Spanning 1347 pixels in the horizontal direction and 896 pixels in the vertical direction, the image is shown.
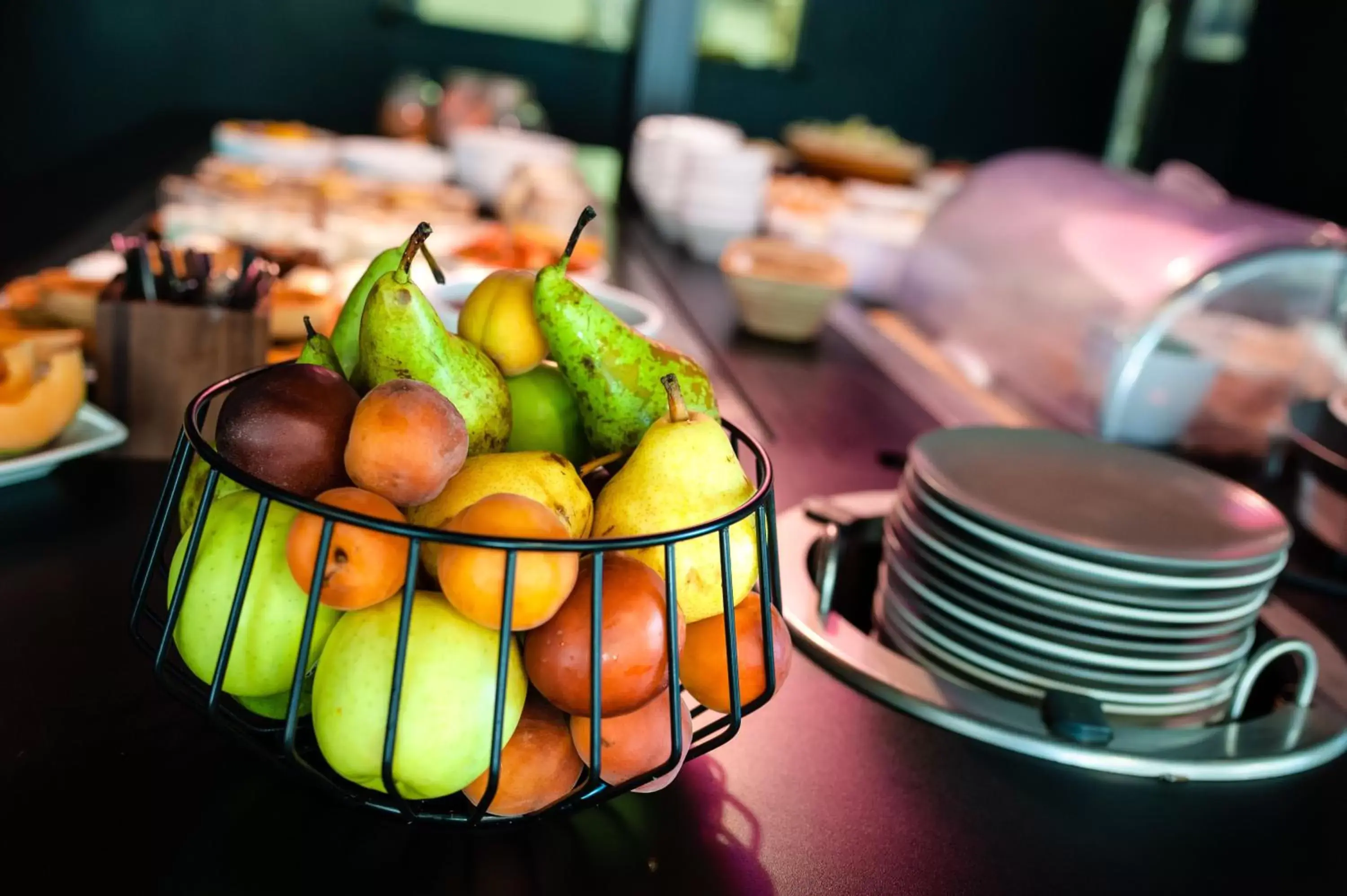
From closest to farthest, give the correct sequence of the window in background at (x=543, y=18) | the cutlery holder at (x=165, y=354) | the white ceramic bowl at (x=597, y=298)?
the cutlery holder at (x=165, y=354) → the white ceramic bowl at (x=597, y=298) → the window in background at (x=543, y=18)

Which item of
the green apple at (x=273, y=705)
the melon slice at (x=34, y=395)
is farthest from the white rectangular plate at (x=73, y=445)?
the green apple at (x=273, y=705)

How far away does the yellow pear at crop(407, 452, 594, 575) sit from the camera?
436 mm

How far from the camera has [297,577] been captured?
0.39m

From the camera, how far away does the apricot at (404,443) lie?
1.30ft

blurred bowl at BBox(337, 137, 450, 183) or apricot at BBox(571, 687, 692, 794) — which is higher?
blurred bowl at BBox(337, 137, 450, 183)

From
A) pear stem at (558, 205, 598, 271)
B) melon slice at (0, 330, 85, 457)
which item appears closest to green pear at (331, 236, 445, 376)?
pear stem at (558, 205, 598, 271)

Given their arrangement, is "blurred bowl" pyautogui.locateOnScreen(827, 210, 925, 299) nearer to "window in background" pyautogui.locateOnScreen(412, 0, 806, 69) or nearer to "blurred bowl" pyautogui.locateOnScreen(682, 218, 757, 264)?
"blurred bowl" pyautogui.locateOnScreen(682, 218, 757, 264)

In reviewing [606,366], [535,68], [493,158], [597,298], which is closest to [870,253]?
[493,158]

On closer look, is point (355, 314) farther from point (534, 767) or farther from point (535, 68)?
point (535, 68)

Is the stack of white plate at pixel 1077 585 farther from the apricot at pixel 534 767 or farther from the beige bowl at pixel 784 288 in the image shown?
the beige bowl at pixel 784 288

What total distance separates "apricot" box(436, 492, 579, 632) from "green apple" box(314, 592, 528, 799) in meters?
0.01

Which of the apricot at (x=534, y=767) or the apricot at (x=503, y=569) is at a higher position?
the apricot at (x=503, y=569)

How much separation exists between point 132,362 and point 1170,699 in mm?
795

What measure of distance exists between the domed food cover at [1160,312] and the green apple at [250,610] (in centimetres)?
101
